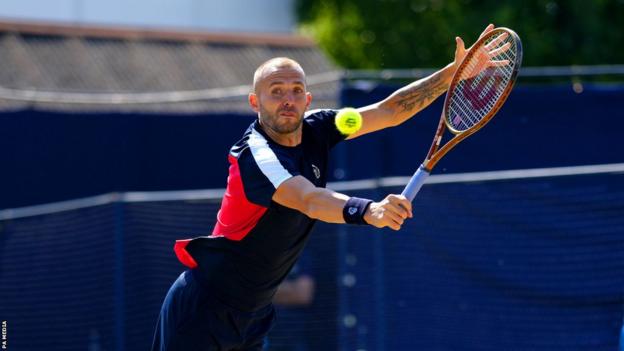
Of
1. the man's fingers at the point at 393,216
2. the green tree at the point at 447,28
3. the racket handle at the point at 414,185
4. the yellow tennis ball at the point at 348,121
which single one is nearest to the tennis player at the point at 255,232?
the yellow tennis ball at the point at 348,121

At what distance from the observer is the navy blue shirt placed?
4.93 metres

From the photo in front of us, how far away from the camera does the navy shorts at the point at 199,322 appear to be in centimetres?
523

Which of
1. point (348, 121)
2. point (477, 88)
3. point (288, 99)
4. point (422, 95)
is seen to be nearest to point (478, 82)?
point (477, 88)

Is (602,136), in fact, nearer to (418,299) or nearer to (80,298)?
(418,299)

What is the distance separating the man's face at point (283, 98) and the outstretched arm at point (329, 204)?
0.43 metres

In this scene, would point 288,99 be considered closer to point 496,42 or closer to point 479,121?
point 479,121

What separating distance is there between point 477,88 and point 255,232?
4.20 ft

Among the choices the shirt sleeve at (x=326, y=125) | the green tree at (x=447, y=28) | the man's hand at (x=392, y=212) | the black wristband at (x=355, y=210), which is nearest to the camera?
the man's hand at (x=392, y=212)

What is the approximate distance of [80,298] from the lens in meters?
7.77

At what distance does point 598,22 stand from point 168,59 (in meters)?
6.65

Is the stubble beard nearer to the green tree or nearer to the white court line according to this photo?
the white court line

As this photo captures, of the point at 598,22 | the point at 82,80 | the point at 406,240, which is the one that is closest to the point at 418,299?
the point at 406,240

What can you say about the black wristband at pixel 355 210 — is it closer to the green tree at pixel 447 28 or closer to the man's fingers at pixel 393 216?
the man's fingers at pixel 393 216

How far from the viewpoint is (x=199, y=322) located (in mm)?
5227
